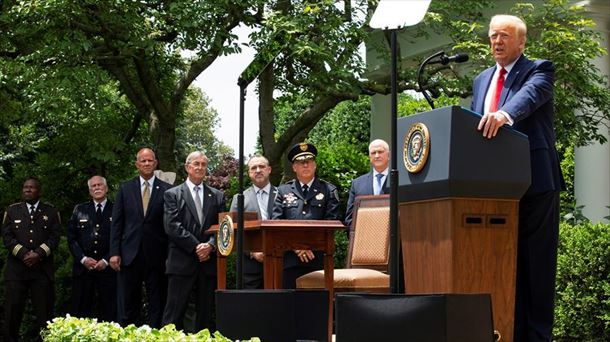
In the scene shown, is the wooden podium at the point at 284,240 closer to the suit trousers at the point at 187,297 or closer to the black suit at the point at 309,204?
the black suit at the point at 309,204

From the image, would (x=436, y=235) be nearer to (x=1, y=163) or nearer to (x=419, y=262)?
(x=419, y=262)

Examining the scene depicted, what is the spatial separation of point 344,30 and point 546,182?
8.15 m

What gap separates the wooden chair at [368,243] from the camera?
24.0 ft

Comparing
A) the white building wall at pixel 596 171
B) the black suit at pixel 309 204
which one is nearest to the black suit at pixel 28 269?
Answer: the black suit at pixel 309 204

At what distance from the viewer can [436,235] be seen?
16.1 feet

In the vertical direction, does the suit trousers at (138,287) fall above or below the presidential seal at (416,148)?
below

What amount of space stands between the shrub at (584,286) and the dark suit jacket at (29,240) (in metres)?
5.52

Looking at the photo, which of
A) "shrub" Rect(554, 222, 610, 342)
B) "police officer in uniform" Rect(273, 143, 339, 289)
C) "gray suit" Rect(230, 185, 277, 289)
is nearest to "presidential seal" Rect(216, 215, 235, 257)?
"police officer in uniform" Rect(273, 143, 339, 289)

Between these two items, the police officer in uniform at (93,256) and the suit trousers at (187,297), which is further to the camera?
the police officer in uniform at (93,256)

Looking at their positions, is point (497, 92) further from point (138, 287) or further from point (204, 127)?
point (204, 127)

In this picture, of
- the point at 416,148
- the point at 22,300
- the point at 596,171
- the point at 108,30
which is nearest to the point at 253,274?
the point at 22,300

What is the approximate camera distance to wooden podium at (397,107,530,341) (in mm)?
4793

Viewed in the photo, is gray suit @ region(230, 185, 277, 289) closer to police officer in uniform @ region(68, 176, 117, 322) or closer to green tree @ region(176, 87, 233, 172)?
police officer in uniform @ region(68, 176, 117, 322)

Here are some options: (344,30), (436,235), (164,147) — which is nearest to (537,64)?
(436,235)
